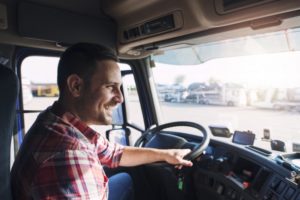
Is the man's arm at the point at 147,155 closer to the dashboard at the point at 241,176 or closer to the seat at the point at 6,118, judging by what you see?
the dashboard at the point at 241,176

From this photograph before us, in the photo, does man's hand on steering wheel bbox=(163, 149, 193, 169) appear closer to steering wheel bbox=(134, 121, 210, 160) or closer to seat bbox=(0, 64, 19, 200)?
steering wheel bbox=(134, 121, 210, 160)

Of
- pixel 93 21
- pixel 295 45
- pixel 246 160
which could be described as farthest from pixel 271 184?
pixel 93 21

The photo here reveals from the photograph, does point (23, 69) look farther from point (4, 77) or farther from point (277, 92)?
point (277, 92)

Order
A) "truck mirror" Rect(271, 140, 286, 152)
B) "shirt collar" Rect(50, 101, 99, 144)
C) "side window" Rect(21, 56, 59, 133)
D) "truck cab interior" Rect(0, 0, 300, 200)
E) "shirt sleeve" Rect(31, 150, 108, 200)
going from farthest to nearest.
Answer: "side window" Rect(21, 56, 59, 133), "truck mirror" Rect(271, 140, 286, 152), "truck cab interior" Rect(0, 0, 300, 200), "shirt collar" Rect(50, 101, 99, 144), "shirt sleeve" Rect(31, 150, 108, 200)

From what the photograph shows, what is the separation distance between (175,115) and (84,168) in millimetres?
1797

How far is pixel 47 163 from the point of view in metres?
1.01

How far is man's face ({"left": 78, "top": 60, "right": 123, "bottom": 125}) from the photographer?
1234 millimetres

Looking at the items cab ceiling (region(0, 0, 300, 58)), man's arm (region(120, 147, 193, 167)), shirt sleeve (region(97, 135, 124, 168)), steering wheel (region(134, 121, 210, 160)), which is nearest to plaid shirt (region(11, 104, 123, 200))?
shirt sleeve (region(97, 135, 124, 168))

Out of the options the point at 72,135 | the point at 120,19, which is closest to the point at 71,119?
the point at 72,135

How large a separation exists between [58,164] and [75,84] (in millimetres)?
370

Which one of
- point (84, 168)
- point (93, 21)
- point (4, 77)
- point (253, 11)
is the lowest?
point (84, 168)

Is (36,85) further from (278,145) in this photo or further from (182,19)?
(278,145)

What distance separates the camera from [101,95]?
1263mm

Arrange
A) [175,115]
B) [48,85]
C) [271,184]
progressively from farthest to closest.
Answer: [175,115]
[48,85]
[271,184]
